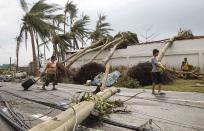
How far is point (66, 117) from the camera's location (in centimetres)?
723

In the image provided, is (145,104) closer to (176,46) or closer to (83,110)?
(83,110)

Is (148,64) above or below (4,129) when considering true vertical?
above

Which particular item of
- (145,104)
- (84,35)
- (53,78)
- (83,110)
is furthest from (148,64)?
(84,35)

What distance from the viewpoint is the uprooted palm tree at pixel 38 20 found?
29.1 metres

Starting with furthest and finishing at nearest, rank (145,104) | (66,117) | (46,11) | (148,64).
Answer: (46,11) < (148,64) < (145,104) < (66,117)

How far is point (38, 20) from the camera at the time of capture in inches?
1146

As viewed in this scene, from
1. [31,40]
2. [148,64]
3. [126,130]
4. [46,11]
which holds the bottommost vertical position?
[126,130]

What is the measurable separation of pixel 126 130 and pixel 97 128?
2.05 feet

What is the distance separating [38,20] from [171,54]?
37.5 feet

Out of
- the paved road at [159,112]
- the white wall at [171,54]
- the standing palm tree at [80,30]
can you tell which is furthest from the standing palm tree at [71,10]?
the paved road at [159,112]

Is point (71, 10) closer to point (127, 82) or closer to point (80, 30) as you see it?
point (80, 30)

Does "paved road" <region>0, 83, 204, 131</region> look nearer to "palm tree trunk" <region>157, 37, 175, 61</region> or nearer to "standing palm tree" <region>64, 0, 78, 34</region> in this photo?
"palm tree trunk" <region>157, 37, 175, 61</region>

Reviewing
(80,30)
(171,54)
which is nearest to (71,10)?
(80,30)

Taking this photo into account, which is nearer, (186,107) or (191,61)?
(186,107)
